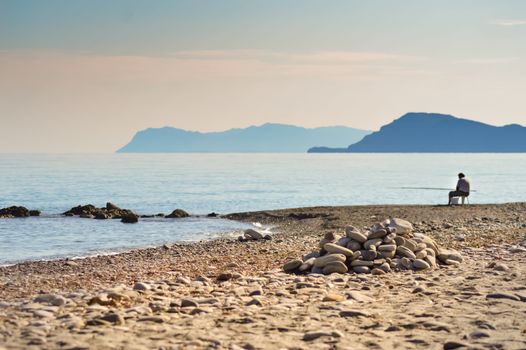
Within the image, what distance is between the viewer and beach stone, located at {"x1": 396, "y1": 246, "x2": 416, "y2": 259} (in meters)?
17.1

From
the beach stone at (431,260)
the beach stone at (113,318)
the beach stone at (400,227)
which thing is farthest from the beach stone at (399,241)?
the beach stone at (113,318)

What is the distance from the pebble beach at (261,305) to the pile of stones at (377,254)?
32 centimetres

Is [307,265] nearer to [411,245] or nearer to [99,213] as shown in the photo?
[411,245]

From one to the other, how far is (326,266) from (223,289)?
3334 millimetres

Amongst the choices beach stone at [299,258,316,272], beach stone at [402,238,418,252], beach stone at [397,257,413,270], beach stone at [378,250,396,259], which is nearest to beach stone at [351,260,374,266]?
beach stone at [378,250,396,259]

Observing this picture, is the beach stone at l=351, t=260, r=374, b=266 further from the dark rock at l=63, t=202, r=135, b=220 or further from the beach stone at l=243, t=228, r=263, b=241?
the dark rock at l=63, t=202, r=135, b=220

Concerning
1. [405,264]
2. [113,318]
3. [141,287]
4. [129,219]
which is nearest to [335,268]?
[405,264]

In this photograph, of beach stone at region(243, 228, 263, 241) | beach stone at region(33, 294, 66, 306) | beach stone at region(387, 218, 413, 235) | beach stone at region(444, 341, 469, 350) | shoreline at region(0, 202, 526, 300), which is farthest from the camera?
beach stone at region(243, 228, 263, 241)

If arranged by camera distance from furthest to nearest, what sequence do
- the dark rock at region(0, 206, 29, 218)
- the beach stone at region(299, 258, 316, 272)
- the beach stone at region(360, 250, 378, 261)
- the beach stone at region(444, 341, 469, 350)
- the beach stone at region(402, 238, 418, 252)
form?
the dark rock at region(0, 206, 29, 218) → the beach stone at region(402, 238, 418, 252) → the beach stone at region(360, 250, 378, 261) → the beach stone at region(299, 258, 316, 272) → the beach stone at region(444, 341, 469, 350)

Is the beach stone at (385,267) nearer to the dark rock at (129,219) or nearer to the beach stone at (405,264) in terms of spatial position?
the beach stone at (405,264)

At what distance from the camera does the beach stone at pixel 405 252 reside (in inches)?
673

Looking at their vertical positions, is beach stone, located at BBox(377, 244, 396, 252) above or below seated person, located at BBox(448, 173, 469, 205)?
below

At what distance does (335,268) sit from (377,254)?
132 centimetres

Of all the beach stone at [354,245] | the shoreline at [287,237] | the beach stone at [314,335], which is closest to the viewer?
the beach stone at [314,335]
